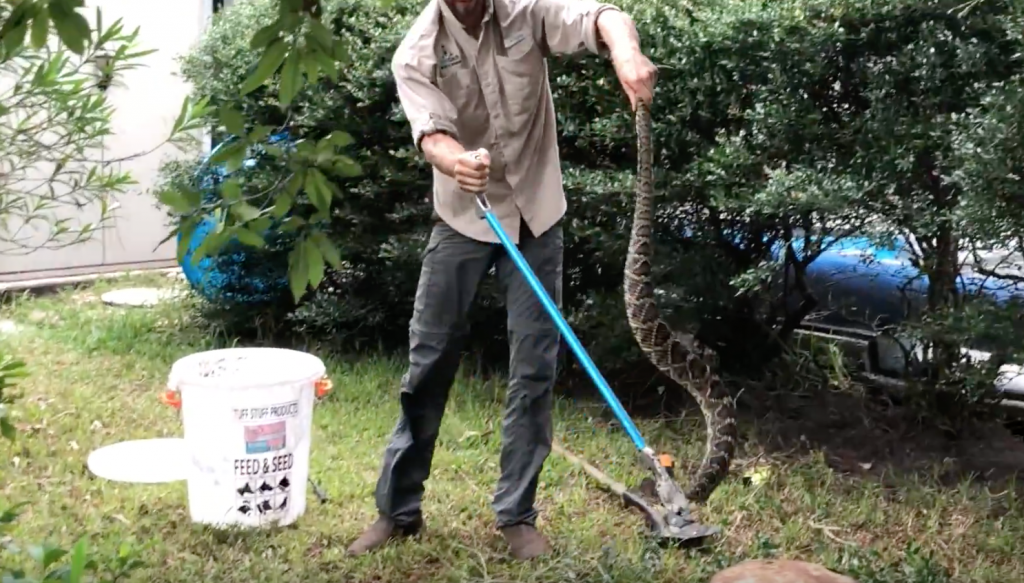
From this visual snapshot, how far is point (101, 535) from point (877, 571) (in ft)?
Answer: 8.85

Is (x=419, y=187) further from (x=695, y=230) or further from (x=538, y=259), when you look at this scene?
(x=538, y=259)

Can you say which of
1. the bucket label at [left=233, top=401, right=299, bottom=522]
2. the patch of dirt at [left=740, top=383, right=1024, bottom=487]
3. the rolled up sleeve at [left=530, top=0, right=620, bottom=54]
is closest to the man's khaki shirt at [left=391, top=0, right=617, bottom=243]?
the rolled up sleeve at [left=530, top=0, right=620, bottom=54]

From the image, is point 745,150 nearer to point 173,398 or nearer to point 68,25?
point 173,398

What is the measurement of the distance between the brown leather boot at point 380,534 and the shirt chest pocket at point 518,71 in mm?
1493

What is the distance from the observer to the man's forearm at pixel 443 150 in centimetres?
324

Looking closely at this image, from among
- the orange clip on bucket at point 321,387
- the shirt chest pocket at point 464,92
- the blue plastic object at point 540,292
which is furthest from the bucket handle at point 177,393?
the shirt chest pocket at point 464,92

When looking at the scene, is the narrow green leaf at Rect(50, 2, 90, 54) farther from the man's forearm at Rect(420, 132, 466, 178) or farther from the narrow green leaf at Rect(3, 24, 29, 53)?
the man's forearm at Rect(420, 132, 466, 178)

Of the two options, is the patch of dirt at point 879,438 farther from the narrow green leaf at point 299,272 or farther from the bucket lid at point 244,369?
the narrow green leaf at point 299,272

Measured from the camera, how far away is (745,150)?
4.74 meters

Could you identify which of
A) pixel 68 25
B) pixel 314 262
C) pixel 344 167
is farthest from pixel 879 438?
pixel 68 25

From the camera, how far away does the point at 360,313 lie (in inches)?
252

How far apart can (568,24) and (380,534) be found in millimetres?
1857

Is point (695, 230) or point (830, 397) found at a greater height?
point (695, 230)

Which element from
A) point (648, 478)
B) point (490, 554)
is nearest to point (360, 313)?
point (648, 478)
